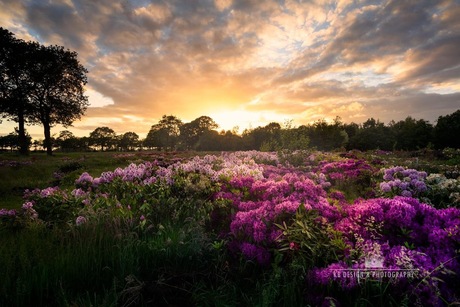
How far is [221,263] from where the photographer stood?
362 centimetres

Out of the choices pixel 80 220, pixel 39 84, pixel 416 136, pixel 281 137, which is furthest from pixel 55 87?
pixel 416 136

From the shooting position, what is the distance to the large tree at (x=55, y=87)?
104 feet

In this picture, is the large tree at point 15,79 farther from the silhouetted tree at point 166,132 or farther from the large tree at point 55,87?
the silhouetted tree at point 166,132

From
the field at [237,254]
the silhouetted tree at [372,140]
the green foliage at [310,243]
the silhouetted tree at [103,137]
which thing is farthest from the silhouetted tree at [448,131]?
the silhouetted tree at [103,137]

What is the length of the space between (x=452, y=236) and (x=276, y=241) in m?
2.01

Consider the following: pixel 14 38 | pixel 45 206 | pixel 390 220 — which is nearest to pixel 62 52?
pixel 14 38

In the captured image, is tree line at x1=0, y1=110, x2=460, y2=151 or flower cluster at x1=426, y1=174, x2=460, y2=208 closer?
flower cluster at x1=426, y1=174, x2=460, y2=208

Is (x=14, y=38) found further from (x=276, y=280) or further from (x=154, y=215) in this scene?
(x=276, y=280)

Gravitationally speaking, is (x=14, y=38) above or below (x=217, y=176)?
above

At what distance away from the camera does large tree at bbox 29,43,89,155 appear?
31.6 m

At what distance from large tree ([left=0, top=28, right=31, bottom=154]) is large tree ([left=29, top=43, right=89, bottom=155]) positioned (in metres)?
0.84

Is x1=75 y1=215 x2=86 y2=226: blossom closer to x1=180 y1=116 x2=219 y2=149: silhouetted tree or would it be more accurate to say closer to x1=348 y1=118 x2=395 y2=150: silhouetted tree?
x1=348 y1=118 x2=395 y2=150: silhouetted tree

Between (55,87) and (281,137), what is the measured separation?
97.9 feet

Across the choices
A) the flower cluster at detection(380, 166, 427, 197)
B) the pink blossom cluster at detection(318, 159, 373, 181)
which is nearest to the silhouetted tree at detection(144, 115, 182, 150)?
the pink blossom cluster at detection(318, 159, 373, 181)
